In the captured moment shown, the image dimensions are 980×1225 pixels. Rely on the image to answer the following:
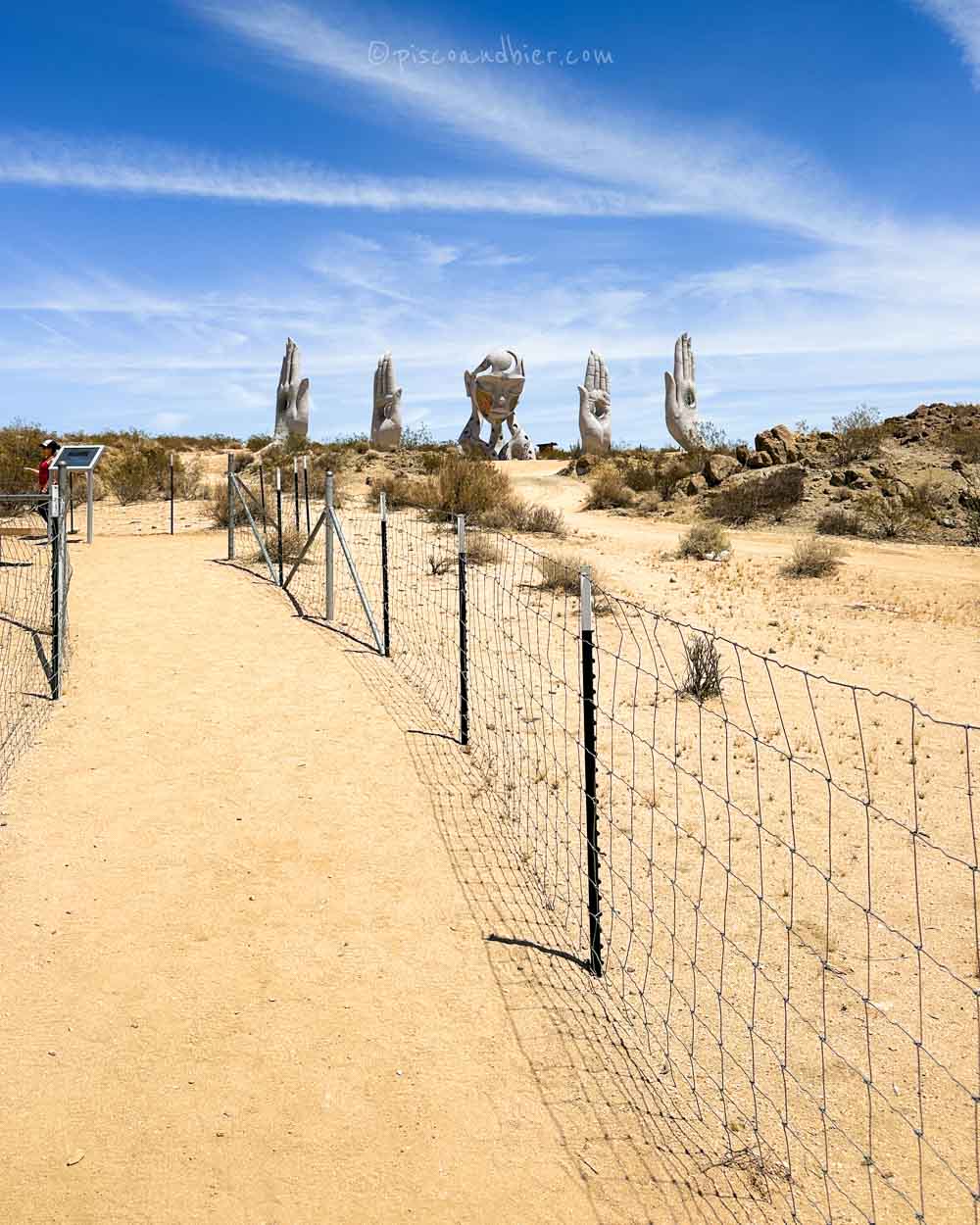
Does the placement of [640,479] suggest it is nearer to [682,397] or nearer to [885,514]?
[885,514]

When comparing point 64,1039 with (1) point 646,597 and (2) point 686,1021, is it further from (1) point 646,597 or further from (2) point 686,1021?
(1) point 646,597

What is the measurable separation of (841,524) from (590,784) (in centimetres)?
1667

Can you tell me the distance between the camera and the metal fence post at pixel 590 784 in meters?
4.54

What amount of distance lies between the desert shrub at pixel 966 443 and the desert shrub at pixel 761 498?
3.60 m

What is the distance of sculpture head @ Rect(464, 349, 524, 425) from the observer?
3475 cm

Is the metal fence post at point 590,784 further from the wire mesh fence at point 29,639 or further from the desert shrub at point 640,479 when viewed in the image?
the desert shrub at point 640,479

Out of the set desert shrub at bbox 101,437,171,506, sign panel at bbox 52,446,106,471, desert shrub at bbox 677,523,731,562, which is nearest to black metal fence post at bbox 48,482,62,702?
sign panel at bbox 52,446,106,471

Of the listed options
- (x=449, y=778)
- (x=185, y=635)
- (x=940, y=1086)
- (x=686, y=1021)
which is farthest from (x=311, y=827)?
(x=185, y=635)

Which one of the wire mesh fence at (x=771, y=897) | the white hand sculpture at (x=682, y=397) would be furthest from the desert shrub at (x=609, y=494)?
the wire mesh fence at (x=771, y=897)

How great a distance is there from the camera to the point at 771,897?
5.39 metres

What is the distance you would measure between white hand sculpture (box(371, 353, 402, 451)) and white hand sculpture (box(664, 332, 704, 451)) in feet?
31.6

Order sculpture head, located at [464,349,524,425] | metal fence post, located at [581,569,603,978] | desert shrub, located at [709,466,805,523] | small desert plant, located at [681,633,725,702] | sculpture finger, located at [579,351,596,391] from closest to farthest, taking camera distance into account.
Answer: metal fence post, located at [581,569,603,978] < small desert plant, located at [681,633,725,702] < desert shrub, located at [709,466,805,523] < sculpture head, located at [464,349,524,425] < sculpture finger, located at [579,351,596,391]

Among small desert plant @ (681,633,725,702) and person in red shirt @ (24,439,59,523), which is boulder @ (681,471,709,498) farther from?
small desert plant @ (681,633,725,702)

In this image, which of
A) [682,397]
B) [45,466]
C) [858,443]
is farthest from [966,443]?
[45,466]
